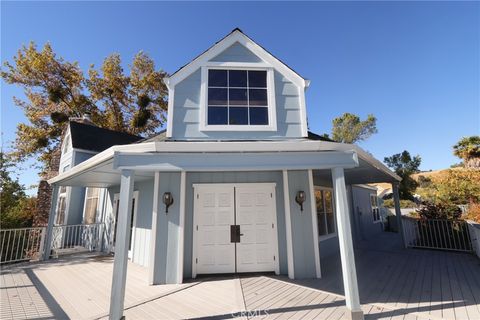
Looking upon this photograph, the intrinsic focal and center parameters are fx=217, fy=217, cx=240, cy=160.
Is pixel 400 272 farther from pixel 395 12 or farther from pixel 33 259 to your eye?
pixel 33 259

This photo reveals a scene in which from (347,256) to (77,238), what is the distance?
11.3m

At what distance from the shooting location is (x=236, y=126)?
17.0 ft

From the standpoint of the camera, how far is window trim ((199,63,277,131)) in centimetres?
512

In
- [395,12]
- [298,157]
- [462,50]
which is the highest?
[395,12]

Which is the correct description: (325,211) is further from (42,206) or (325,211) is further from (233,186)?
(42,206)

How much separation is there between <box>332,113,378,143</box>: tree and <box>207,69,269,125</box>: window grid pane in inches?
960

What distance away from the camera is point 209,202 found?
5.53 meters

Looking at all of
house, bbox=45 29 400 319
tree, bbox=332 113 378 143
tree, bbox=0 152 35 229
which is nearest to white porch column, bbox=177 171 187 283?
house, bbox=45 29 400 319

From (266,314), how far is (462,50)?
12434 mm

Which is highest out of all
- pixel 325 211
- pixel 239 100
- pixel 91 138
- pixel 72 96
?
pixel 72 96

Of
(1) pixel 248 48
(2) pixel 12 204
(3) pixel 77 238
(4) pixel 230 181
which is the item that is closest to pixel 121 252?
(4) pixel 230 181

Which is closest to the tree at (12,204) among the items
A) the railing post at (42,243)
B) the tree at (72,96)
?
the tree at (72,96)

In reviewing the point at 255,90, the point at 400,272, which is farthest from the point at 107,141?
the point at 400,272

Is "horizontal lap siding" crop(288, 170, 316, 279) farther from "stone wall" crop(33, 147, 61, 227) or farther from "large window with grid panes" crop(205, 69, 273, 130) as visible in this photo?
"stone wall" crop(33, 147, 61, 227)
